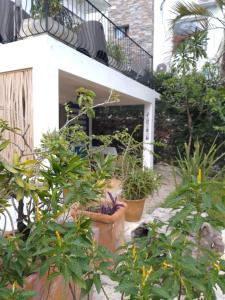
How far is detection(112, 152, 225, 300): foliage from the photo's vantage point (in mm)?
1069

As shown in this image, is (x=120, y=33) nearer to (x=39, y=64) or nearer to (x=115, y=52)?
(x=115, y=52)

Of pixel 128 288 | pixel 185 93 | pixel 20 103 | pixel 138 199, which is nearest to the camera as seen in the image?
pixel 128 288

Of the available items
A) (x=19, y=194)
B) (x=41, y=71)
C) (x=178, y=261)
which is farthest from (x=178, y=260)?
(x=41, y=71)

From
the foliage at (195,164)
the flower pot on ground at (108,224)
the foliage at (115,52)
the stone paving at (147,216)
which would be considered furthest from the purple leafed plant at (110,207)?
the foliage at (115,52)

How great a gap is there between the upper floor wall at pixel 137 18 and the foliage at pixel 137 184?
10.1m

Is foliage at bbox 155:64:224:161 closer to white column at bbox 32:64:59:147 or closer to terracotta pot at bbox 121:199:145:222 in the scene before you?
terracotta pot at bbox 121:199:145:222

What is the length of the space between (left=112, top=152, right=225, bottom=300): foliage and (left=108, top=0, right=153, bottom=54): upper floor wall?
12753 mm

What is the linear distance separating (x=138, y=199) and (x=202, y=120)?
17.3ft

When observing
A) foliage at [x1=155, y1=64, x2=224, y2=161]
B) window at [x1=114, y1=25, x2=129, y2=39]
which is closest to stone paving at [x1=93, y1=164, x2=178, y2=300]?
foliage at [x1=155, y1=64, x2=224, y2=161]

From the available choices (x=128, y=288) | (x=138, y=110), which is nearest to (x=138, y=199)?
(x=128, y=288)

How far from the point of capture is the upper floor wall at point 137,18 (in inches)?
514

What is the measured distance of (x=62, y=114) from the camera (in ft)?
34.8

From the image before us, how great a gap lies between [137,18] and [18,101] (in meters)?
11.7

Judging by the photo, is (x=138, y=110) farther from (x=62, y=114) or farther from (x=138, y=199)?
(x=138, y=199)
